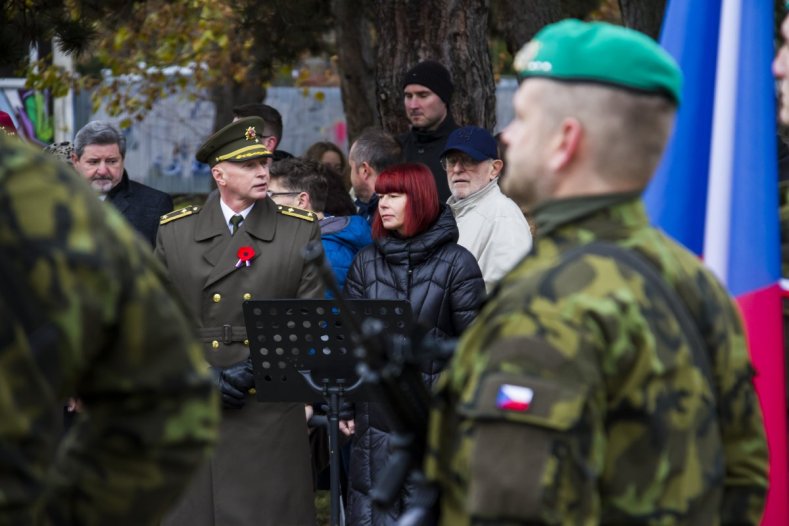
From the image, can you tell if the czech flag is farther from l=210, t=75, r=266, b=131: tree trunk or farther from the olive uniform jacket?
l=210, t=75, r=266, b=131: tree trunk

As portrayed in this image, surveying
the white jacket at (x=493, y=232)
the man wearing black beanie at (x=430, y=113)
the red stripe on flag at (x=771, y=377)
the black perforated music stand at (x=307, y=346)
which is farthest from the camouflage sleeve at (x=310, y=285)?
the red stripe on flag at (x=771, y=377)

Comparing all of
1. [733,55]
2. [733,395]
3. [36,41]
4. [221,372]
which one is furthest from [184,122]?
[733,395]

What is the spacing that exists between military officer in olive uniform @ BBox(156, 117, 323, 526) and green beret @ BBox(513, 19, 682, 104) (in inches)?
151

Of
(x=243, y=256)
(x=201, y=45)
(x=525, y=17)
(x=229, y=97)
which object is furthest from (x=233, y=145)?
(x=229, y=97)

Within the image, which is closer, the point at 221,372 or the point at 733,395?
the point at 733,395

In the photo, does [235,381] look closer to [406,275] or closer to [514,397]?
[406,275]

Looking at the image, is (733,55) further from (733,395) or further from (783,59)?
(733,395)

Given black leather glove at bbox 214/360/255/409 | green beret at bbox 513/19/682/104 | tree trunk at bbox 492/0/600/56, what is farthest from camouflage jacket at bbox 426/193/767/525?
tree trunk at bbox 492/0/600/56

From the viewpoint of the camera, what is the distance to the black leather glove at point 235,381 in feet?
19.8

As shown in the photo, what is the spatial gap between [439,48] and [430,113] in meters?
1.10

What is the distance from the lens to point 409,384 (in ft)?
8.98

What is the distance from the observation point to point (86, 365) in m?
2.13

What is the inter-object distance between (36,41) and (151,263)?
21.3 feet

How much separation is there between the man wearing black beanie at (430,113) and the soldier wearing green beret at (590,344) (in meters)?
5.55
